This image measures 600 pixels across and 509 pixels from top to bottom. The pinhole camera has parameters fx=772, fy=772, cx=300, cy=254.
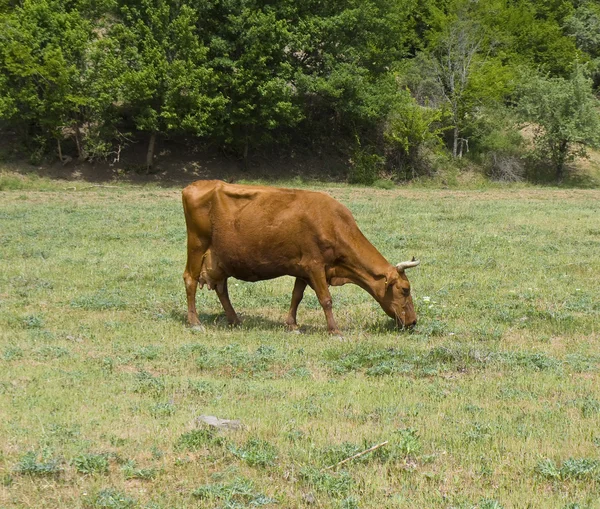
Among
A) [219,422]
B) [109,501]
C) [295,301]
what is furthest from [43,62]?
[109,501]

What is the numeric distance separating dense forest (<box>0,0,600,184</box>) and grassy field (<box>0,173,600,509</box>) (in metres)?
22.1

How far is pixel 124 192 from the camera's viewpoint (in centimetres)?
3528

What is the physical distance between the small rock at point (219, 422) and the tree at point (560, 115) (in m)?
42.6

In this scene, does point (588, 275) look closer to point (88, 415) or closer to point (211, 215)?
point (211, 215)

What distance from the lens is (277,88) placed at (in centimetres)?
4041

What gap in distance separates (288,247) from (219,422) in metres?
4.93

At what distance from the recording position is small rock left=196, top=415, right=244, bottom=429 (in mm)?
7285

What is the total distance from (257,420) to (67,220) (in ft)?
60.8

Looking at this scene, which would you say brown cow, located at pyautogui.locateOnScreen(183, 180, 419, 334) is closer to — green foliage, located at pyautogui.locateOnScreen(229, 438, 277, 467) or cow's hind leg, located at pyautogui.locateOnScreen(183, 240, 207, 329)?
cow's hind leg, located at pyautogui.locateOnScreen(183, 240, 207, 329)

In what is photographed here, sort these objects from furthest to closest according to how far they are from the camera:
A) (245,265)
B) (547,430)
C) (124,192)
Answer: (124,192), (245,265), (547,430)

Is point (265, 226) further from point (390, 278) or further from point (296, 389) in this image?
point (296, 389)

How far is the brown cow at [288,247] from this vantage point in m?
11.9

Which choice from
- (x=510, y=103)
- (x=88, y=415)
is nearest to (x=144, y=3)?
(x=510, y=103)

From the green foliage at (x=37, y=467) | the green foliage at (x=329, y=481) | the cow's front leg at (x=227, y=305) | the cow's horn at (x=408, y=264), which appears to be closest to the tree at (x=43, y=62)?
the cow's front leg at (x=227, y=305)
